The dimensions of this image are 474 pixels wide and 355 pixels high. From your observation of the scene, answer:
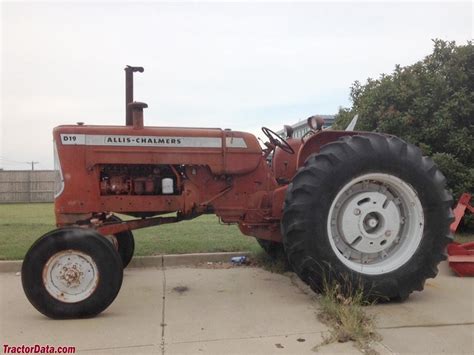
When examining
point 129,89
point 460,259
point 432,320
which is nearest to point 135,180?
point 129,89

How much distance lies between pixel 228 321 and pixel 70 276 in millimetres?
1377

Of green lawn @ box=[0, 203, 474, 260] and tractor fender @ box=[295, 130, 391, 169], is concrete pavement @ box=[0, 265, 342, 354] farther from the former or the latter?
tractor fender @ box=[295, 130, 391, 169]

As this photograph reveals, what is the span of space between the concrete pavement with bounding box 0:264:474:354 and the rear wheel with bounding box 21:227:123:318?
140 millimetres

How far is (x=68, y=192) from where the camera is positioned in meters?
4.69

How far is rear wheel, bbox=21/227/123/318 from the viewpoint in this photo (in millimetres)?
4047

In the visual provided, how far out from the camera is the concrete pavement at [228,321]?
3.53 m

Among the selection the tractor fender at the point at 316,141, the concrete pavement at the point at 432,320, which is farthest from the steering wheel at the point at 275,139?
the concrete pavement at the point at 432,320

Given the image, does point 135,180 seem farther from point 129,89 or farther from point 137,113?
point 129,89

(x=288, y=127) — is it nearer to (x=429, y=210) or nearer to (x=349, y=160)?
(x=349, y=160)

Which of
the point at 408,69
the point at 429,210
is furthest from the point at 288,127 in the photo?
the point at 408,69

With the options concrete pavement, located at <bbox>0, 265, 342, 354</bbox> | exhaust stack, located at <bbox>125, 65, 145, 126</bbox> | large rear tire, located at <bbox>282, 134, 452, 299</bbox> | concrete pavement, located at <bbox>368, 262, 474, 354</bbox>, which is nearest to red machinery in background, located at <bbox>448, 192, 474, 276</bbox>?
concrete pavement, located at <bbox>368, 262, 474, 354</bbox>

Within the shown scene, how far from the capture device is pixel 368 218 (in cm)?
467

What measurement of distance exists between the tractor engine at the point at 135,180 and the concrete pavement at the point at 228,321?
3.44 feet

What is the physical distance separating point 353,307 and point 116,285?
197cm
